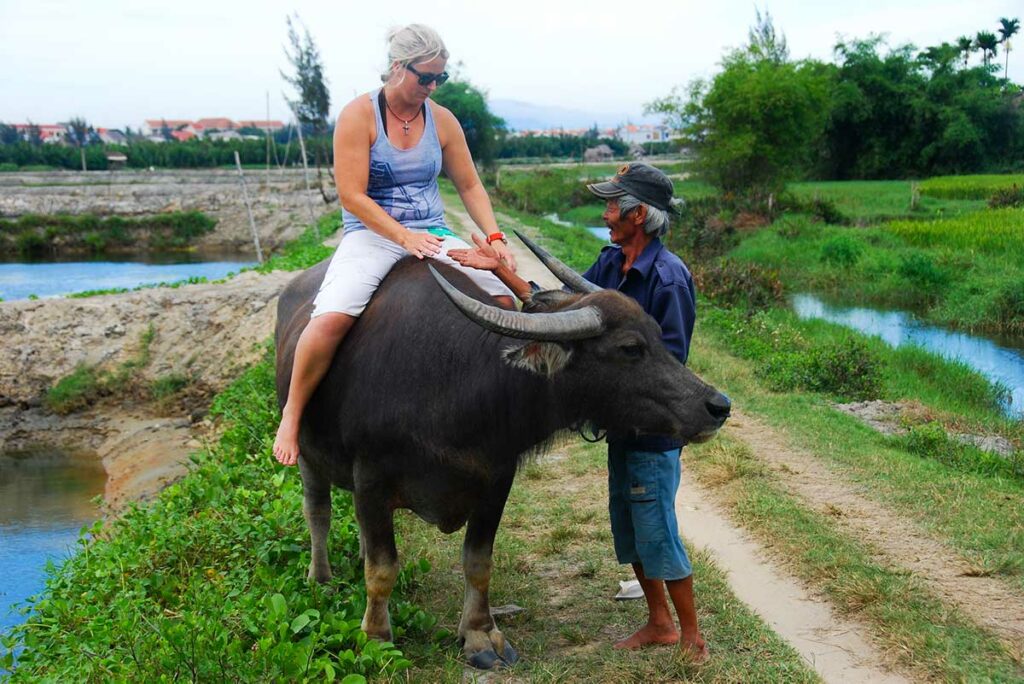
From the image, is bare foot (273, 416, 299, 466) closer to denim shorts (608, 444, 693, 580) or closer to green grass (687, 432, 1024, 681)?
denim shorts (608, 444, 693, 580)

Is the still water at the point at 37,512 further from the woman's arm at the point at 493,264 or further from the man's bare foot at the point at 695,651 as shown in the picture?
the man's bare foot at the point at 695,651

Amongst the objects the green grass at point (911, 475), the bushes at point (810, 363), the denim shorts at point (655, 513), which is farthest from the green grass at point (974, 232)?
the denim shorts at point (655, 513)

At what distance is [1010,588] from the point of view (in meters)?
4.30

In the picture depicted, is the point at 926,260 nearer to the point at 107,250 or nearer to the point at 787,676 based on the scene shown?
the point at 787,676

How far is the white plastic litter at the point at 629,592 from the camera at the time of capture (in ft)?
14.1

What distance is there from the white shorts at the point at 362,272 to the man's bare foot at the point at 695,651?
1.53 m

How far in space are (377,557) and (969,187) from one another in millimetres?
29855

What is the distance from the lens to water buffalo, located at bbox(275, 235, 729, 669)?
3.18 metres

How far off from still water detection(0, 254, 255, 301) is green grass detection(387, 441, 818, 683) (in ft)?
60.5

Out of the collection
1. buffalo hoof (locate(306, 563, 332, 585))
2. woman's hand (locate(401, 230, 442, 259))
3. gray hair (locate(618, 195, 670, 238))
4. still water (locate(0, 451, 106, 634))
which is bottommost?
still water (locate(0, 451, 106, 634))

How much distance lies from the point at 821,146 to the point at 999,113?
26.2ft

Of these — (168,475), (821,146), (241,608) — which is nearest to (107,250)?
(168,475)

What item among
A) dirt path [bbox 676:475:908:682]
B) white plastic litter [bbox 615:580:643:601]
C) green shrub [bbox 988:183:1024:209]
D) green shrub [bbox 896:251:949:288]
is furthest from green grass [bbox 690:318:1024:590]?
green shrub [bbox 988:183:1024:209]

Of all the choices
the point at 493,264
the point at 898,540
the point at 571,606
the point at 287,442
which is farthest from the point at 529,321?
the point at 898,540
